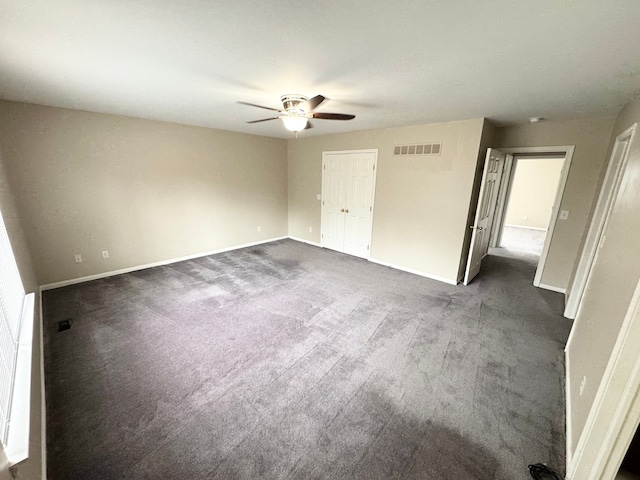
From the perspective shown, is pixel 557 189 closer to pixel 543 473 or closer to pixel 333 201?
pixel 333 201

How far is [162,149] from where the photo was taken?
13.4 feet

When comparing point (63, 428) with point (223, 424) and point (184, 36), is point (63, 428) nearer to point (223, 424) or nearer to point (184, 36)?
point (223, 424)

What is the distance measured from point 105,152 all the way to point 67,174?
0.54m

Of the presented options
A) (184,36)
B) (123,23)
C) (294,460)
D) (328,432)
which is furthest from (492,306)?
(123,23)

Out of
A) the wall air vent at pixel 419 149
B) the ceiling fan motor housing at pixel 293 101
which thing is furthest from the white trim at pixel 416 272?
the ceiling fan motor housing at pixel 293 101

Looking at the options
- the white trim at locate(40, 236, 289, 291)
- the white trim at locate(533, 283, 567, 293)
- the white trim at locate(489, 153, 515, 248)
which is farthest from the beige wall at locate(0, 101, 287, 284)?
the white trim at locate(533, 283, 567, 293)

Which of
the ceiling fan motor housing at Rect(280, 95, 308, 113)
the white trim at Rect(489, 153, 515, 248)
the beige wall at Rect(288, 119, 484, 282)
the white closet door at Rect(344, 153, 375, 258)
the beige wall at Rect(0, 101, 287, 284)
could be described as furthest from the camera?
the white trim at Rect(489, 153, 515, 248)

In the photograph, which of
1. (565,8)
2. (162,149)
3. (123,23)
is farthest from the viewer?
(162,149)

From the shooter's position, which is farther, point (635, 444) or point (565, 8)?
point (635, 444)

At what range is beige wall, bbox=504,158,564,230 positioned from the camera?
7.33 metres

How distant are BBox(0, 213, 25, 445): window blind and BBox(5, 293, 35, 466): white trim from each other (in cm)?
2

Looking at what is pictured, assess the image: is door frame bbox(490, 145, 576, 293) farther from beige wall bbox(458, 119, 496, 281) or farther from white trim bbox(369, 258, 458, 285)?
white trim bbox(369, 258, 458, 285)

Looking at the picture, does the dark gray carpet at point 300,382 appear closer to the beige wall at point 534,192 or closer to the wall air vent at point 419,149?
the wall air vent at point 419,149

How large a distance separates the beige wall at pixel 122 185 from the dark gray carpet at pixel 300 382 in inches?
26.7
